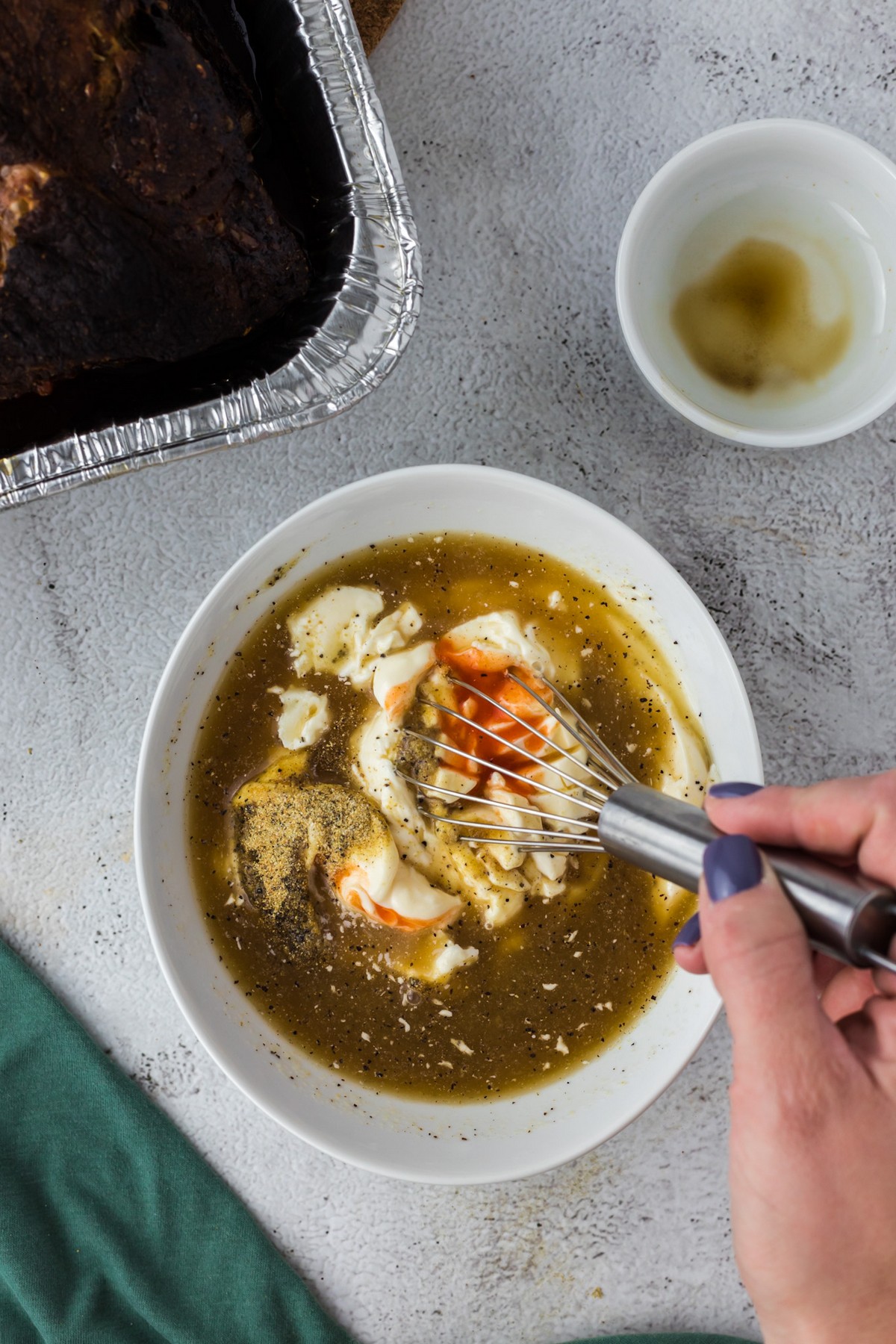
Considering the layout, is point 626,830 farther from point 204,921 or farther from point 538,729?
point 204,921

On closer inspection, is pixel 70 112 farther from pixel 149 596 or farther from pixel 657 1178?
pixel 657 1178

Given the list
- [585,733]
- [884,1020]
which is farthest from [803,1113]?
[585,733]

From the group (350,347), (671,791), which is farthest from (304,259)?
(671,791)

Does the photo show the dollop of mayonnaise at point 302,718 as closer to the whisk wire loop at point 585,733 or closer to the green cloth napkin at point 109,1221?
the whisk wire loop at point 585,733

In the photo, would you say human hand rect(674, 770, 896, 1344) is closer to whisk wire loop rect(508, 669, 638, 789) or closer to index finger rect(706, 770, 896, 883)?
index finger rect(706, 770, 896, 883)

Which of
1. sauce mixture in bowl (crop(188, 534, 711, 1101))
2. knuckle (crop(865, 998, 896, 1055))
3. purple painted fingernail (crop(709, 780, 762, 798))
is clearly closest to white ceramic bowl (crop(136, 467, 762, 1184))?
sauce mixture in bowl (crop(188, 534, 711, 1101))

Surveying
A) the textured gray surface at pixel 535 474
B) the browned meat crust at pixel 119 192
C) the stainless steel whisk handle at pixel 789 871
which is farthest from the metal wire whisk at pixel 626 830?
the browned meat crust at pixel 119 192
